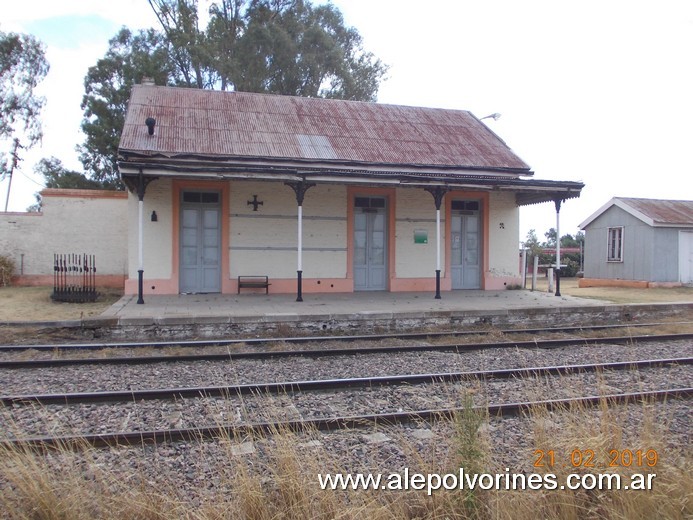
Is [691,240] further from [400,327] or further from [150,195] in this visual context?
[150,195]

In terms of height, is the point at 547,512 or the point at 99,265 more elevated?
the point at 99,265

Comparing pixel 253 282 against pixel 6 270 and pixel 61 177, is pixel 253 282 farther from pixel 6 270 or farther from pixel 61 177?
pixel 61 177

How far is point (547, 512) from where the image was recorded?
2758 mm

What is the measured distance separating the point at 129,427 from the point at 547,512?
3.51 metres

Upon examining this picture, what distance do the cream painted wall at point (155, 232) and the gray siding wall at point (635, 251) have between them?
16.2 m

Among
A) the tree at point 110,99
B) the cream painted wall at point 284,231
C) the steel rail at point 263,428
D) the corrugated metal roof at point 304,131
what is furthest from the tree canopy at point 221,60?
the steel rail at point 263,428

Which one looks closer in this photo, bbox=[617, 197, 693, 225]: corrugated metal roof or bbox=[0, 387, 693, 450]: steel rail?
bbox=[0, 387, 693, 450]: steel rail

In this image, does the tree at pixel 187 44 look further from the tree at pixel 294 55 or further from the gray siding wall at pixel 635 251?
the gray siding wall at pixel 635 251

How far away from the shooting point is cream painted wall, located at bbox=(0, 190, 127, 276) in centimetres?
1560

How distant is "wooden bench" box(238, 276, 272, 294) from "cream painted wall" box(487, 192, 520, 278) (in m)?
6.51

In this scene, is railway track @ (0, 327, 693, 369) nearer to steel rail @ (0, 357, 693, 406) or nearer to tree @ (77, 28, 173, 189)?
steel rail @ (0, 357, 693, 406)

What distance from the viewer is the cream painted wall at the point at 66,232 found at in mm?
15602

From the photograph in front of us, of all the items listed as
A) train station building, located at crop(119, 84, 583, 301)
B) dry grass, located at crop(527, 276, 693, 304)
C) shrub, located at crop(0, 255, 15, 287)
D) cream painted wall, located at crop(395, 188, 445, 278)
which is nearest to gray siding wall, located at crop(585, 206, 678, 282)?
dry grass, located at crop(527, 276, 693, 304)

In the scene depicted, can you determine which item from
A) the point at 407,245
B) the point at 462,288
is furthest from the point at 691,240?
the point at 407,245
